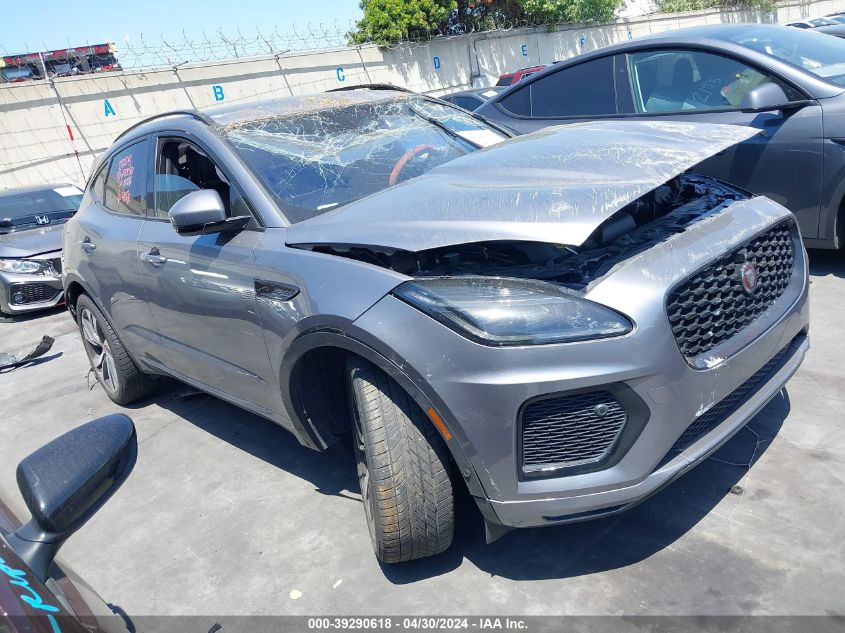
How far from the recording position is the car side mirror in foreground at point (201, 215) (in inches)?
119

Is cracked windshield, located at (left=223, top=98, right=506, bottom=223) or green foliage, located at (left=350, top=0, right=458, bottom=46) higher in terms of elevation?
green foliage, located at (left=350, top=0, right=458, bottom=46)

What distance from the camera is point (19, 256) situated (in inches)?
324

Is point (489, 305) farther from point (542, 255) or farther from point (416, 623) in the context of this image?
point (416, 623)

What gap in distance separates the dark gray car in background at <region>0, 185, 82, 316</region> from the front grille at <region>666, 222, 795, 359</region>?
756 cm

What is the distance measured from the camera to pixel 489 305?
2.33 meters

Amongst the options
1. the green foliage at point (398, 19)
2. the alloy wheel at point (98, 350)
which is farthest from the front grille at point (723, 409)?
the green foliage at point (398, 19)

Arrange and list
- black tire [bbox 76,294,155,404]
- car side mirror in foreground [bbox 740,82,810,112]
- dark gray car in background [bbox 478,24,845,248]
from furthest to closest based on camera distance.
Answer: black tire [bbox 76,294,155,404]
dark gray car in background [bbox 478,24,845,248]
car side mirror in foreground [bbox 740,82,810,112]

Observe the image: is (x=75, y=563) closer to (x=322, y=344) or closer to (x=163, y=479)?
(x=163, y=479)

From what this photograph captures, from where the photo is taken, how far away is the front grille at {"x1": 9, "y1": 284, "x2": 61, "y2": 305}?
815cm

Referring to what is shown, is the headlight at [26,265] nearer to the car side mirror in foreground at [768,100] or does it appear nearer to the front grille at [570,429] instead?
the car side mirror in foreground at [768,100]

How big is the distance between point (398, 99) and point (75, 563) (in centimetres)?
283

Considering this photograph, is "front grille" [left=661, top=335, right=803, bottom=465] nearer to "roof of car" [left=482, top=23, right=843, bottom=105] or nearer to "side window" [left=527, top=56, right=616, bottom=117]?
"roof of car" [left=482, top=23, right=843, bottom=105]

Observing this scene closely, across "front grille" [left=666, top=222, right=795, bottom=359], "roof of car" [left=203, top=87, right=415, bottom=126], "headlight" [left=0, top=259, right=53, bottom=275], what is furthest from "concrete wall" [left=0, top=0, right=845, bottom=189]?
"front grille" [left=666, top=222, right=795, bottom=359]

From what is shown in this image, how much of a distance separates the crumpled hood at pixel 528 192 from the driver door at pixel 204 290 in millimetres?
394
